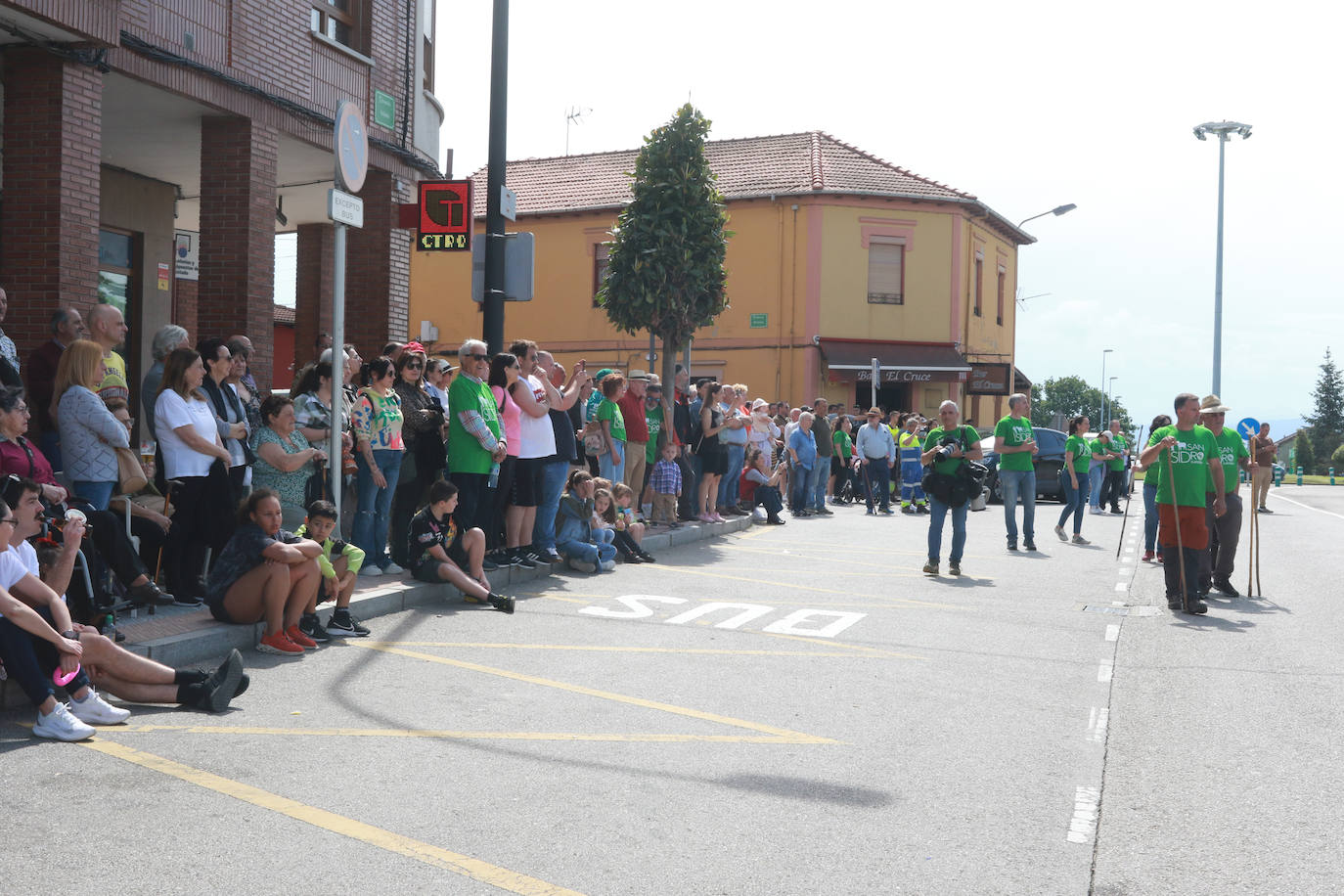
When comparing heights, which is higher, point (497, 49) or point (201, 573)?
point (497, 49)

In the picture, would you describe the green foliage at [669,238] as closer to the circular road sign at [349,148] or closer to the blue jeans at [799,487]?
the blue jeans at [799,487]

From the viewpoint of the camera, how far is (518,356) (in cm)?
1108

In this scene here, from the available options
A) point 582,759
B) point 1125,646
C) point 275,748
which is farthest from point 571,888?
point 1125,646

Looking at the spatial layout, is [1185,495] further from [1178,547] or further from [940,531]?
[940,531]

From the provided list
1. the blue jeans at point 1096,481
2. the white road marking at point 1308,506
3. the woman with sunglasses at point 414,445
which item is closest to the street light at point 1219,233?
the white road marking at point 1308,506

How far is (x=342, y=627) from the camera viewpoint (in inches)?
314

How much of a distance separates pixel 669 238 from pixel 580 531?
724 cm

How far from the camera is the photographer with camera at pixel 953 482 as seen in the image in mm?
12414

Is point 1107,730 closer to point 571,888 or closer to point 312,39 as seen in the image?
point 571,888

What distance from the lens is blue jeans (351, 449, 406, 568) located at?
31.0 feet

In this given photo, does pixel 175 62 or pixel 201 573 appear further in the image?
pixel 175 62

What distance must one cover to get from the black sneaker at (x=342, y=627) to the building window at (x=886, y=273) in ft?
93.7

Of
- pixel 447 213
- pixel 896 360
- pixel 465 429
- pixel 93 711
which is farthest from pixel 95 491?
pixel 896 360

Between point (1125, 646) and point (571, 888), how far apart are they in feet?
19.4
